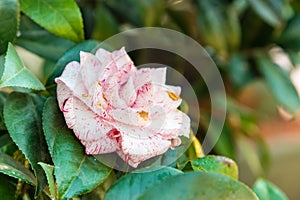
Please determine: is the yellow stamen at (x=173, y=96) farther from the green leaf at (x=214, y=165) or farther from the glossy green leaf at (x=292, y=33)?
the glossy green leaf at (x=292, y=33)

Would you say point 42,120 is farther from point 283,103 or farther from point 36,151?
point 283,103

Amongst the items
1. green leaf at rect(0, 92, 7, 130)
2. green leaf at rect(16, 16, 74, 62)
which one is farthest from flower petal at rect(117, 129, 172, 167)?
green leaf at rect(16, 16, 74, 62)

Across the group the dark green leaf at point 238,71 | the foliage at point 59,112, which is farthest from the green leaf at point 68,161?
the dark green leaf at point 238,71

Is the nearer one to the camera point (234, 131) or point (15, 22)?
point (15, 22)

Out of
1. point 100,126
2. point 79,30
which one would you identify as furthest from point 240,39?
point 100,126

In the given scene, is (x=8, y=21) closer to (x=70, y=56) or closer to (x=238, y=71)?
(x=70, y=56)

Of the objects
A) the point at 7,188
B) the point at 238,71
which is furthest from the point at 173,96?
the point at 238,71

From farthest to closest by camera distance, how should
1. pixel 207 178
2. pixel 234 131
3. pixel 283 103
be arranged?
pixel 234 131 → pixel 283 103 → pixel 207 178

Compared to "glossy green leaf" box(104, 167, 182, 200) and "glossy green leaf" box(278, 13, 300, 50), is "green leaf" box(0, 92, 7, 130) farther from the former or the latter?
"glossy green leaf" box(278, 13, 300, 50)
